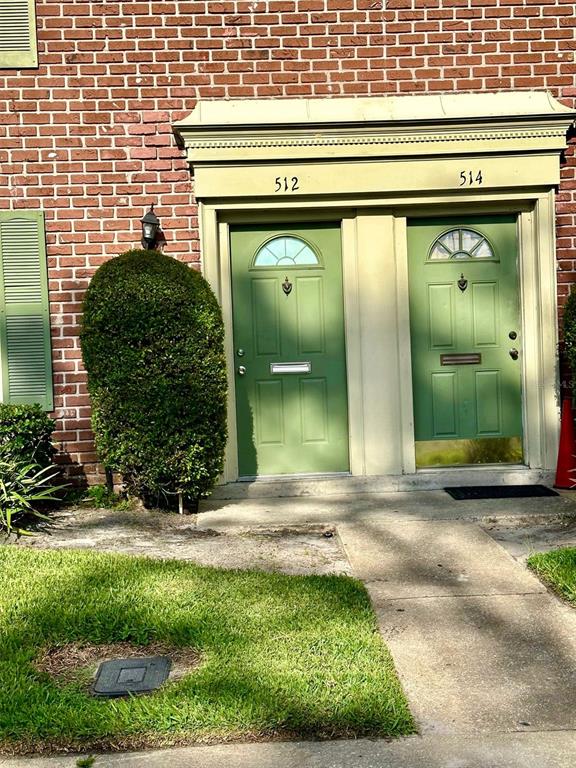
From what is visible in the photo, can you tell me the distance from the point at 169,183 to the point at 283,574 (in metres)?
3.75

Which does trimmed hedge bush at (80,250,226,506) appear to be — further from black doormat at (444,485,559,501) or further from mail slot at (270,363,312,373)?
black doormat at (444,485,559,501)

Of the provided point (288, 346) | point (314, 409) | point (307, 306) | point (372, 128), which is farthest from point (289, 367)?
point (372, 128)

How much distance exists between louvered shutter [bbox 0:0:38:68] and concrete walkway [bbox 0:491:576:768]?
402 centimetres

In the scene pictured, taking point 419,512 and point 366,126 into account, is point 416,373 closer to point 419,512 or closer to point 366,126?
point 419,512

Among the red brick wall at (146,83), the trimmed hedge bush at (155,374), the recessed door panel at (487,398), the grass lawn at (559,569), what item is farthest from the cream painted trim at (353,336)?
the grass lawn at (559,569)

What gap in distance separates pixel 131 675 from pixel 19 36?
569 centimetres

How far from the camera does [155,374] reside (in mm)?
6539

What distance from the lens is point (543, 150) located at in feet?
24.8

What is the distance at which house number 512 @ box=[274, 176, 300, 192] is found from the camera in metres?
7.48

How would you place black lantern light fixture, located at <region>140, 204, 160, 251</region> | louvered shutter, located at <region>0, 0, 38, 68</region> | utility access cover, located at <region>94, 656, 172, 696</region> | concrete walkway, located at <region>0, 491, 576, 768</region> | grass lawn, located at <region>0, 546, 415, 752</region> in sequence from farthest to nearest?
louvered shutter, located at <region>0, 0, 38, 68</region> → black lantern light fixture, located at <region>140, 204, 160, 251</region> → utility access cover, located at <region>94, 656, 172, 696</region> → grass lawn, located at <region>0, 546, 415, 752</region> → concrete walkway, located at <region>0, 491, 576, 768</region>

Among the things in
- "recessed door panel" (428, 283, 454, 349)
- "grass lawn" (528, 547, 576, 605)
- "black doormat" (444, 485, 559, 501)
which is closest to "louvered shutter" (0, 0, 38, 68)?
"recessed door panel" (428, 283, 454, 349)

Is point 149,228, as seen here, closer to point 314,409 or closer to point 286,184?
point 286,184

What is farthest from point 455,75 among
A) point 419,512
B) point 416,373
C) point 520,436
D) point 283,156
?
point 419,512

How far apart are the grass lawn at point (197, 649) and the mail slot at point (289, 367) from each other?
273 centimetres
